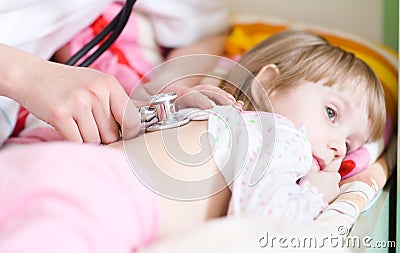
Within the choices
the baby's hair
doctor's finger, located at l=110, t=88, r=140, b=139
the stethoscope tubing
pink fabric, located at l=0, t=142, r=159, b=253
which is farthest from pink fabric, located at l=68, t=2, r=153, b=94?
pink fabric, located at l=0, t=142, r=159, b=253

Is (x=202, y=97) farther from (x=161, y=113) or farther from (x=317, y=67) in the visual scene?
(x=317, y=67)

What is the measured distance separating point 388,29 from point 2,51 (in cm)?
82

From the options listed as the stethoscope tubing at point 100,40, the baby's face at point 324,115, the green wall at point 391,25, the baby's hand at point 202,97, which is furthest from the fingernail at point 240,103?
the green wall at point 391,25

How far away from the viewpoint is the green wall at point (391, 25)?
134 centimetres

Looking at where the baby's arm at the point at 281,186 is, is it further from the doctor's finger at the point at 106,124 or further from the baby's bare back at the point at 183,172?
the doctor's finger at the point at 106,124

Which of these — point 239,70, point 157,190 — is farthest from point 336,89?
point 157,190

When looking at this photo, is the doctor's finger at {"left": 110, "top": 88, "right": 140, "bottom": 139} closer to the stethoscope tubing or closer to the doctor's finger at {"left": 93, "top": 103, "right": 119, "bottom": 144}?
the doctor's finger at {"left": 93, "top": 103, "right": 119, "bottom": 144}

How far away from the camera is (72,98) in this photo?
788mm

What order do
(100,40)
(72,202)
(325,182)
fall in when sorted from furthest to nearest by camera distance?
(100,40)
(325,182)
(72,202)

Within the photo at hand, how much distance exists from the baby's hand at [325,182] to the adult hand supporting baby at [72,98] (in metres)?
0.26

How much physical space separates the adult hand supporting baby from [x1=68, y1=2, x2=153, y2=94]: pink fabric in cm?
31

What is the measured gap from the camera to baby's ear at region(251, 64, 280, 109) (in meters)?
0.90

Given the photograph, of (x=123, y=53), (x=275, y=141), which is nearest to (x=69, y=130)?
(x=275, y=141)

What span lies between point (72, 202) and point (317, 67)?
Answer: 0.52 m
